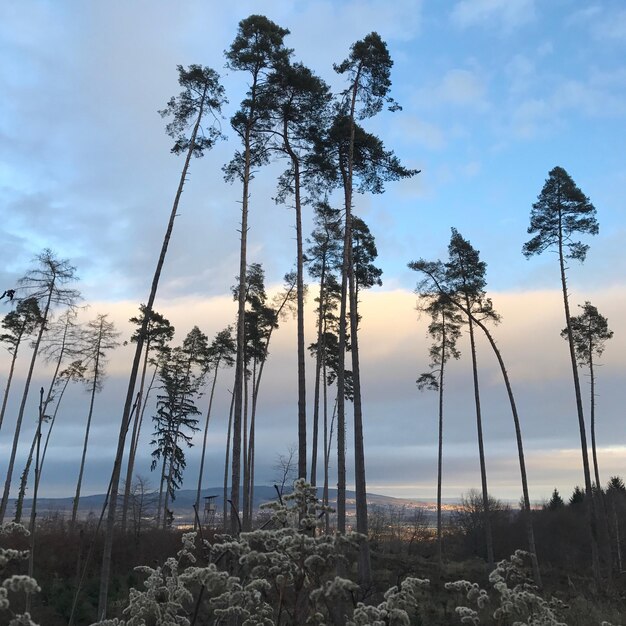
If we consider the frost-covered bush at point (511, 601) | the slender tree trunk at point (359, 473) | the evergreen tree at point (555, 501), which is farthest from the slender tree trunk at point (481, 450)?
the evergreen tree at point (555, 501)

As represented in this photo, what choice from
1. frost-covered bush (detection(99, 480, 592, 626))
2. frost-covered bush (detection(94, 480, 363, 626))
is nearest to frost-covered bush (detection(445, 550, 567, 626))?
frost-covered bush (detection(99, 480, 592, 626))

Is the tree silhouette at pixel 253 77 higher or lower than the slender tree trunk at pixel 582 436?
higher

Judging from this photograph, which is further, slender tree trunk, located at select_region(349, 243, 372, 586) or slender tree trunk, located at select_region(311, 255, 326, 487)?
slender tree trunk, located at select_region(311, 255, 326, 487)

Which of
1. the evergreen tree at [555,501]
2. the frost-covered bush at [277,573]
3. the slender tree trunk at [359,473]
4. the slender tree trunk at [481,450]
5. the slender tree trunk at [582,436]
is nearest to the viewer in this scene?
the frost-covered bush at [277,573]

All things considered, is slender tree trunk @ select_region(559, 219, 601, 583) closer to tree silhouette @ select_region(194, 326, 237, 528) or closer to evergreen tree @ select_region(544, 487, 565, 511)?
tree silhouette @ select_region(194, 326, 237, 528)

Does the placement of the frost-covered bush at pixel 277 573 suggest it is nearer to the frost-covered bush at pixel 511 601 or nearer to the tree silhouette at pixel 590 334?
the frost-covered bush at pixel 511 601

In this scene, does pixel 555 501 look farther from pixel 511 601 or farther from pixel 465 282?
pixel 511 601

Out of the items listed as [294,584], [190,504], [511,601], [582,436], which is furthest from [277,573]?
[190,504]

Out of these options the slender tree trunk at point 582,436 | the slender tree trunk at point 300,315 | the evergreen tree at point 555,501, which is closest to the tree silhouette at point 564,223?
the slender tree trunk at point 582,436

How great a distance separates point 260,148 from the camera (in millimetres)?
16750

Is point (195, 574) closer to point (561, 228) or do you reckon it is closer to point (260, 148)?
point (260, 148)

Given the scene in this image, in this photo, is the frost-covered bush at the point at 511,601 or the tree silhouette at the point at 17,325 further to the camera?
the tree silhouette at the point at 17,325

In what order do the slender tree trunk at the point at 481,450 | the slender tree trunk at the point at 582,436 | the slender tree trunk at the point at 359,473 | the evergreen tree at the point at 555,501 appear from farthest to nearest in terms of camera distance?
the evergreen tree at the point at 555,501 < the slender tree trunk at the point at 481,450 < the slender tree trunk at the point at 582,436 < the slender tree trunk at the point at 359,473

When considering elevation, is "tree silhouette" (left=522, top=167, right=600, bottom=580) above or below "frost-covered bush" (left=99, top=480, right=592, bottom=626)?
above
